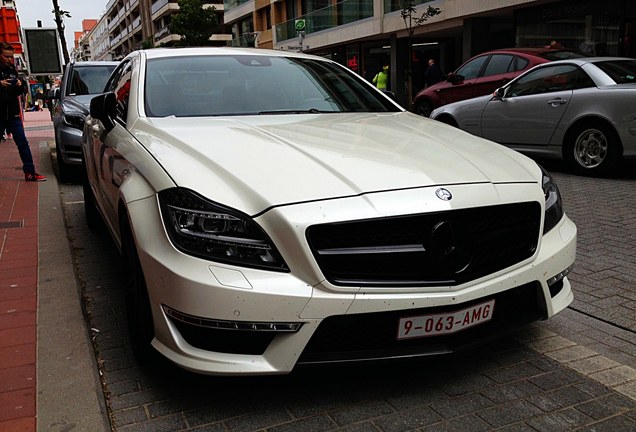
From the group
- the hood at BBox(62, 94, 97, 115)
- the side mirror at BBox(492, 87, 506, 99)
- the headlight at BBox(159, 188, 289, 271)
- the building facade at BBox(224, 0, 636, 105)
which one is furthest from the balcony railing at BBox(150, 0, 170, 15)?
the headlight at BBox(159, 188, 289, 271)

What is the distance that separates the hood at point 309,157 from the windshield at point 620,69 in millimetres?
5176

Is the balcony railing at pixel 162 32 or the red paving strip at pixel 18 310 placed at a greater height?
the balcony railing at pixel 162 32

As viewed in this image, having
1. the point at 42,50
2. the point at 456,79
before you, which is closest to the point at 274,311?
the point at 456,79

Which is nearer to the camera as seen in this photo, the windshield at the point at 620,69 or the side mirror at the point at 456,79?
the windshield at the point at 620,69

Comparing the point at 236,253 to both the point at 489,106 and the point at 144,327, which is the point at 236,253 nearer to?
the point at 144,327

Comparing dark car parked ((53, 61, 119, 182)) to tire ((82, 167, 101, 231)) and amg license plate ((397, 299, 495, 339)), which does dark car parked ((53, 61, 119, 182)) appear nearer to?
tire ((82, 167, 101, 231))

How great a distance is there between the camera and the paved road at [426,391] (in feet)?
7.98

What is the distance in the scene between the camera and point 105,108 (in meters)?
3.74

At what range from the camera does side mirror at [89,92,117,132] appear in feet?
12.3

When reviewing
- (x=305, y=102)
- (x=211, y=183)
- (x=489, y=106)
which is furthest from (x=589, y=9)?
(x=211, y=183)

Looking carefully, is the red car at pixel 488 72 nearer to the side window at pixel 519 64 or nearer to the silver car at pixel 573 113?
the side window at pixel 519 64

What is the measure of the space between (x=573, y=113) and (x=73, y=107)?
691 centimetres

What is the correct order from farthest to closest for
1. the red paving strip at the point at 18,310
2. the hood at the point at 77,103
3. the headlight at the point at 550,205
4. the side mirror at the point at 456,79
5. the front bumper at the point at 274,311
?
the side mirror at the point at 456,79 → the hood at the point at 77,103 → the headlight at the point at 550,205 → the red paving strip at the point at 18,310 → the front bumper at the point at 274,311

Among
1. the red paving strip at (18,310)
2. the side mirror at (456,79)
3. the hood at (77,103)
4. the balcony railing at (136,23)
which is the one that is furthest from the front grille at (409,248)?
the balcony railing at (136,23)
